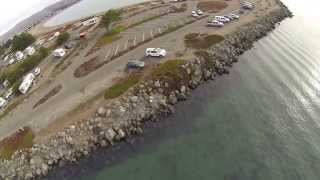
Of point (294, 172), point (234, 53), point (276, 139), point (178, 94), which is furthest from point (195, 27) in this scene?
point (294, 172)

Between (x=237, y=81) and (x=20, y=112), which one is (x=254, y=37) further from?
(x=20, y=112)

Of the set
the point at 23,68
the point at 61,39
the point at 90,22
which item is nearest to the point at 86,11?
the point at 90,22

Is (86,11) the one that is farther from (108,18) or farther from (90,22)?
(108,18)

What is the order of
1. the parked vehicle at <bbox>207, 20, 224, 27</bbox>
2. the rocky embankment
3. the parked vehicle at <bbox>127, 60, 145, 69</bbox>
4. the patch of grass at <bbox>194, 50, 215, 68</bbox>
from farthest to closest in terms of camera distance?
1. the parked vehicle at <bbox>207, 20, 224, 27</bbox>
2. the patch of grass at <bbox>194, 50, 215, 68</bbox>
3. the parked vehicle at <bbox>127, 60, 145, 69</bbox>
4. the rocky embankment

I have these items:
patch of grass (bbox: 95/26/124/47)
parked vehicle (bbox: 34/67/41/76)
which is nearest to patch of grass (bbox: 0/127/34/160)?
parked vehicle (bbox: 34/67/41/76)

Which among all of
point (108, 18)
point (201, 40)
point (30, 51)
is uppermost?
point (108, 18)

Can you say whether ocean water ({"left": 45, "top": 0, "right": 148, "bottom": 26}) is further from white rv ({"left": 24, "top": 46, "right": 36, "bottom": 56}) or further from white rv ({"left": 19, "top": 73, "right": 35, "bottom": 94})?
white rv ({"left": 19, "top": 73, "right": 35, "bottom": 94})

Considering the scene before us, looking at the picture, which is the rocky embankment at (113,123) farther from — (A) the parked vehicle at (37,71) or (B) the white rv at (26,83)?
(A) the parked vehicle at (37,71)

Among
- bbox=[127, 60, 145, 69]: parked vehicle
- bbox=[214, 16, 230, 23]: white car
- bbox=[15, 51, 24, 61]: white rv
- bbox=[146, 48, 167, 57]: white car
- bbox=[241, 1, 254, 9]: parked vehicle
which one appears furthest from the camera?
bbox=[15, 51, 24, 61]: white rv
